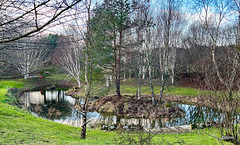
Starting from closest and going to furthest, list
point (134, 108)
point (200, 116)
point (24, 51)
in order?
point (24, 51) → point (200, 116) → point (134, 108)

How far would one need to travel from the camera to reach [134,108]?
1557 centimetres

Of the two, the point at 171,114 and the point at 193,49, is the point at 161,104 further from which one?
the point at 193,49

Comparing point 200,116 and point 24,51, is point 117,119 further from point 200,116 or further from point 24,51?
point 24,51

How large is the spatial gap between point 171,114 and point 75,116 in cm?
784

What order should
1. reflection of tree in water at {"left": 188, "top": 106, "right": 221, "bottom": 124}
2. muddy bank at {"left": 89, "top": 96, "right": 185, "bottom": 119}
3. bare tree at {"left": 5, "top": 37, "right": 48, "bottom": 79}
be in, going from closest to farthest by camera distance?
bare tree at {"left": 5, "top": 37, "right": 48, "bottom": 79} < reflection of tree in water at {"left": 188, "top": 106, "right": 221, "bottom": 124} < muddy bank at {"left": 89, "top": 96, "right": 185, "bottom": 119}

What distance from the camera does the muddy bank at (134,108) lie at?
1447 cm

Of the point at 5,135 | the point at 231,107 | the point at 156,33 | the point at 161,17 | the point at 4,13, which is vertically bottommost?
the point at 5,135

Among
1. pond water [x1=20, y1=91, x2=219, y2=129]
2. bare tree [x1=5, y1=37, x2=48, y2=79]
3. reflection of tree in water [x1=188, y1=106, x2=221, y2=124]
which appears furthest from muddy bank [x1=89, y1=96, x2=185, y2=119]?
bare tree [x1=5, y1=37, x2=48, y2=79]

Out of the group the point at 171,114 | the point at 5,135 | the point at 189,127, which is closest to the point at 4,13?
the point at 5,135

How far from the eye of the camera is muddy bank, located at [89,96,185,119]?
570 inches

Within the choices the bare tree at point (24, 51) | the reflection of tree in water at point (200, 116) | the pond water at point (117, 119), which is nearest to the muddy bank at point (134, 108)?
the pond water at point (117, 119)

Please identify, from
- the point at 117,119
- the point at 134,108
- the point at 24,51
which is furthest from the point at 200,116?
the point at 24,51

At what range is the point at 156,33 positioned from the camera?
16812 mm

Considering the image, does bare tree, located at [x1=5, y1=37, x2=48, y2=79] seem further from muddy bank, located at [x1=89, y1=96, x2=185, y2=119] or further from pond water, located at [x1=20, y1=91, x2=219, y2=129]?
muddy bank, located at [x1=89, y1=96, x2=185, y2=119]
